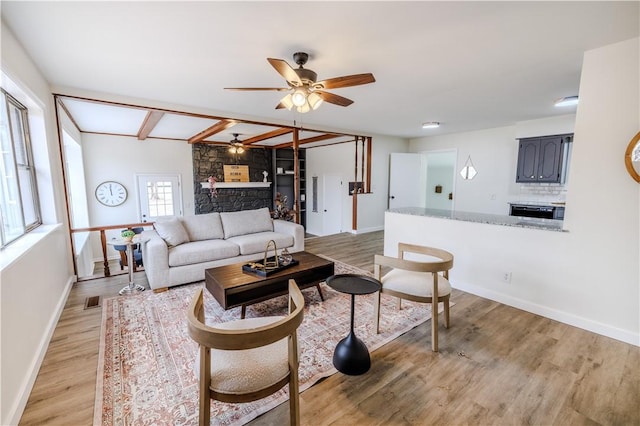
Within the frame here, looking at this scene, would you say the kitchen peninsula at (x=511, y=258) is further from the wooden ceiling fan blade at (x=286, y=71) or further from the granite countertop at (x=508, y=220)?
the wooden ceiling fan blade at (x=286, y=71)

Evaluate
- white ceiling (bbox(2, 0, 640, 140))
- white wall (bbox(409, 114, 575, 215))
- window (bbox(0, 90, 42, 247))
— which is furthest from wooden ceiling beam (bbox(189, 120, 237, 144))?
white wall (bbox(409, 114, 575, 215))

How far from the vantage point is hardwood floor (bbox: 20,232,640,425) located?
1.62 meters

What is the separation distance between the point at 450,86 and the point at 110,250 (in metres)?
7.01

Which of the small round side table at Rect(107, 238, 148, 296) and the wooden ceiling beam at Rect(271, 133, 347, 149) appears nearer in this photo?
the small round side table at Rect(107, 238, 148, 296)

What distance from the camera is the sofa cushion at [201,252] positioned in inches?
137

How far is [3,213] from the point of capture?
200 centimetres

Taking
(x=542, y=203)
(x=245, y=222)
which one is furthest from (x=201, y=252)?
(x=542, y=203)

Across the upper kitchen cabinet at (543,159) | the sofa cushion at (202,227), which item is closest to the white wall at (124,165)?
the sofa cushion at (202,227)

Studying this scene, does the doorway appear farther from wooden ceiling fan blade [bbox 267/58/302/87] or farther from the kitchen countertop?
wooden ceiling fan blade [bbox 267/58/302/87]

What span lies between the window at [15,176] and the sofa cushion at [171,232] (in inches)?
46.3

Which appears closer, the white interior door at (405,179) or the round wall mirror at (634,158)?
the round wall mirror at (634,158)

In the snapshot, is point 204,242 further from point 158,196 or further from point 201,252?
point 158,196

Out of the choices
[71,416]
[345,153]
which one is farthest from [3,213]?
[345,153]

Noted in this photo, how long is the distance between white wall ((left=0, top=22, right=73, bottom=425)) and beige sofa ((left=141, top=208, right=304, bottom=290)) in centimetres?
85
